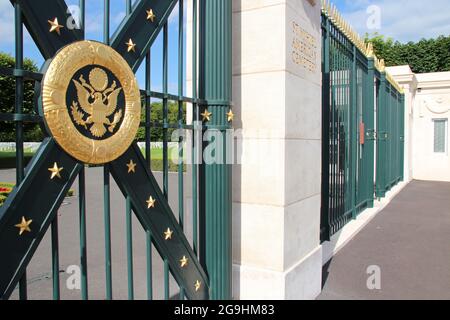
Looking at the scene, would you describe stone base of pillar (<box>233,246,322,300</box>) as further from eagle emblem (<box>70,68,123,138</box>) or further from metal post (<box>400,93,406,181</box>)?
metal post (<box>400,93,406,181</box>)

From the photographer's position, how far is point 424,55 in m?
27.0

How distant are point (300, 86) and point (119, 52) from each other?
175 centimetres

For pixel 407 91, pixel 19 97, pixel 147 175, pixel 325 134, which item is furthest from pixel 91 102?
pixel 407 91

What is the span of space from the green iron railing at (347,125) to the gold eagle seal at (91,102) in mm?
3974

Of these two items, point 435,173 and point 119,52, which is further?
point 435,173

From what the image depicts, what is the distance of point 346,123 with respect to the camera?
22.3 ft

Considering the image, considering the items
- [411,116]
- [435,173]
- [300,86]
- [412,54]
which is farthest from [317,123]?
[412,54]

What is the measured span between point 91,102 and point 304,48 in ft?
7.05

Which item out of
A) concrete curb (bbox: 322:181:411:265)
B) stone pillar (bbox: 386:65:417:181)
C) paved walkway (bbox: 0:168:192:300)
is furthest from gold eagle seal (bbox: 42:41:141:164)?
stone pillar (bbox: 386:65:417:181)

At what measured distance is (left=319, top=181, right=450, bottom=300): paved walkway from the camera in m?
3.88

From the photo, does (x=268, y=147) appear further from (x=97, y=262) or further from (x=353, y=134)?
(x=353, y=134)

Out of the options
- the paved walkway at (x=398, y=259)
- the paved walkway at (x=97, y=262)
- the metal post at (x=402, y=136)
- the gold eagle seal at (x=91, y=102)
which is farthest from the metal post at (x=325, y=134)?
the metal post at (x=402, y=136)

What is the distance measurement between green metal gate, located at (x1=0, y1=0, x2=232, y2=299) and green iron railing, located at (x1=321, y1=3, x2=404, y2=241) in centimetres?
311

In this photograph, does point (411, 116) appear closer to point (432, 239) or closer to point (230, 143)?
point (432, 239)
